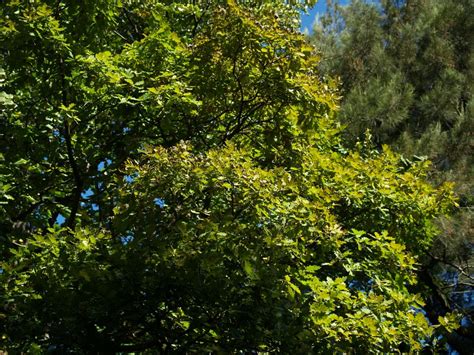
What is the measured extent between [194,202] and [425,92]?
1055 centimetres

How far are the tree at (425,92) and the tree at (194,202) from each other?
162 inches

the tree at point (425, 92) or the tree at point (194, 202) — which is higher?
the tree at point (425, 92)

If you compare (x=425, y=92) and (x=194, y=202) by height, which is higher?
(x=425, y=92)

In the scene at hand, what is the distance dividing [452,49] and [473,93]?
4.78 ft

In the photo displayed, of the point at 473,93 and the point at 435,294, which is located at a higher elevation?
the point at 473,93

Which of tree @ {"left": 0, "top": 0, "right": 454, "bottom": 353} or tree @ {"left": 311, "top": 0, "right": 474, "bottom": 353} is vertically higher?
tree @ {"left": 311, "top": 0, "right": 474, "bottom": 353}

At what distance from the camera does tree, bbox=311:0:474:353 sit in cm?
1238

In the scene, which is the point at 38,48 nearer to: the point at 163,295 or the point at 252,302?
the point at 163,295

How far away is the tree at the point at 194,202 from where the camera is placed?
5.43 meters

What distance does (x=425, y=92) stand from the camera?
582 inches

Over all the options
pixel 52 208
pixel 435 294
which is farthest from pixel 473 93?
pixel 52 208

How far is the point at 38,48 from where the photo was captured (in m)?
6.67

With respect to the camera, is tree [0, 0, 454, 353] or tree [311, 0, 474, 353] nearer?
tree [0, 0, 454, 353]

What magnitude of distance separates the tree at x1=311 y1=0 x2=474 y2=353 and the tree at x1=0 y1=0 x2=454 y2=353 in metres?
4.13
